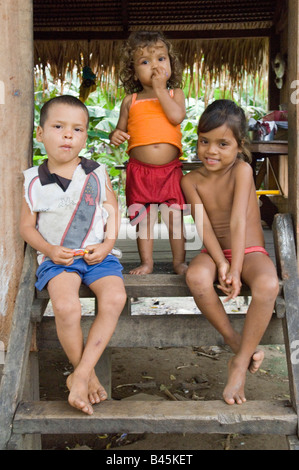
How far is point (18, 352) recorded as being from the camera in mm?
2057

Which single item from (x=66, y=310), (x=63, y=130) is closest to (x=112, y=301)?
(x=66, y=310)

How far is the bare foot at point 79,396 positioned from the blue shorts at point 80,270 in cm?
45

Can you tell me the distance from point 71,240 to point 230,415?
3.37 ft

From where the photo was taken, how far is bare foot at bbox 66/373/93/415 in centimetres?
Answer: 185

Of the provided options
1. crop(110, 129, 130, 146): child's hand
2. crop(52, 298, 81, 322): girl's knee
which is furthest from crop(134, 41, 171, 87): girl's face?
crop(52, 298, 81, 322): girl's knee

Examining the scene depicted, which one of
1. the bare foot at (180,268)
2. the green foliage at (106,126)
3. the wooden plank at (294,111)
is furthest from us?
the green foliage at (106,126)

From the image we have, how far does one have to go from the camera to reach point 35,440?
2334mm

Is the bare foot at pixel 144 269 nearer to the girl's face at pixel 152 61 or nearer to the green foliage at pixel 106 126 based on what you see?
the girl's face at pixel 152 61

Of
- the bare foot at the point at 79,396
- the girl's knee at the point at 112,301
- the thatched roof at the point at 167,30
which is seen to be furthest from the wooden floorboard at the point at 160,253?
the thatched roof at the point at 167,30

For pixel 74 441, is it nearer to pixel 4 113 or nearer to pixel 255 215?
pixel 255 215

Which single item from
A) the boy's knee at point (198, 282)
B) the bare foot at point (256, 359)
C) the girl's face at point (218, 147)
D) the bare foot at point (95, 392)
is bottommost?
the bare foot at point (95, 392)

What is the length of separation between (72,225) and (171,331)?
69cm

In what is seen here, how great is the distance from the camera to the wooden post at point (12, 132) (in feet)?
7.30
